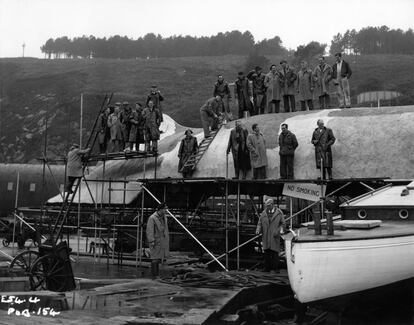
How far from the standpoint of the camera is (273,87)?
71.1 feet

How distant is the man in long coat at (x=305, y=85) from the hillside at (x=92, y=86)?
1836 inches

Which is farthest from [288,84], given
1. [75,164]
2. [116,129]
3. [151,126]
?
[75,164]

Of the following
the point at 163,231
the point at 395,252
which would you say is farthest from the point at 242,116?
the point at 395,252

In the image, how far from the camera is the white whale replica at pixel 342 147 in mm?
17312

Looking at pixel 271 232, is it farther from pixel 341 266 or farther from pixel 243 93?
pixel 243 93

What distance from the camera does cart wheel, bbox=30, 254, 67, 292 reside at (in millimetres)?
12273

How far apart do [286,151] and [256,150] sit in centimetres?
93

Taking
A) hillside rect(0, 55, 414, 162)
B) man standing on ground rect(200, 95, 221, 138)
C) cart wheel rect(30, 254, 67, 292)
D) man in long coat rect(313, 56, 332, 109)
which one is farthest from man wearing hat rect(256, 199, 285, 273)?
hillside rect(0, 55, 414, 162)

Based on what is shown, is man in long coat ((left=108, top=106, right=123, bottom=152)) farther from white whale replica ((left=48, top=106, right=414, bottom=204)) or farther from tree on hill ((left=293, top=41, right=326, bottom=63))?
tree on hill ((left=293, top=41, right=326, bottom=63))

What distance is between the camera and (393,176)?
55.4 ft

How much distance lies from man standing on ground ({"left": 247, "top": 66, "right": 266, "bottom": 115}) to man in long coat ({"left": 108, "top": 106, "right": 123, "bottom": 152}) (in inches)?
205

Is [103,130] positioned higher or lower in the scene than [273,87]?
lower

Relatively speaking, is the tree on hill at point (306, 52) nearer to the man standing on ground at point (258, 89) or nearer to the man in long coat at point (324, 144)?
the man standing on ground at point (258, 89)

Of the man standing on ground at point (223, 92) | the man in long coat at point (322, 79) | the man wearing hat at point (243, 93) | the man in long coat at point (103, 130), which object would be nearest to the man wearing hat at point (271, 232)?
the man in long coat at point (322, 79)
